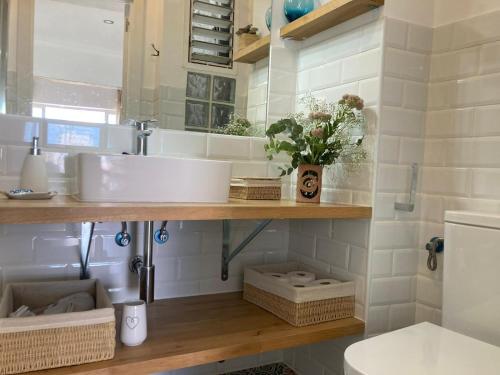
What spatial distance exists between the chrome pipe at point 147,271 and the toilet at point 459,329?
0.71 metres

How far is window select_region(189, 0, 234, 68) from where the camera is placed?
5.66 ft

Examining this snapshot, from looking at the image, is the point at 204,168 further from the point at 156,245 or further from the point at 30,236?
the point at 30,236

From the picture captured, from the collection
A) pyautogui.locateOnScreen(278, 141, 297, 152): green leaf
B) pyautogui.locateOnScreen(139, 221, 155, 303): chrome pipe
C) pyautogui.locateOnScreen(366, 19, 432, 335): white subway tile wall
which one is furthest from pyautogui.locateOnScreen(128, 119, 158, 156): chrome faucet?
pyautogui.locateOnScreen(366, 19, 432, 335): white subway tile wall

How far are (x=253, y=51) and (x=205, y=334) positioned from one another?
3.93ft

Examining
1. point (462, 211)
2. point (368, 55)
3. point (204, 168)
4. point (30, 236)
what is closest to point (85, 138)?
point (30, 236)

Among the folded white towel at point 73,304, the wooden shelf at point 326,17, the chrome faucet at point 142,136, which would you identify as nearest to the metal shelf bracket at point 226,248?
the chrome faucet at point 142,136

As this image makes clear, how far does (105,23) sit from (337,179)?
1067 mm

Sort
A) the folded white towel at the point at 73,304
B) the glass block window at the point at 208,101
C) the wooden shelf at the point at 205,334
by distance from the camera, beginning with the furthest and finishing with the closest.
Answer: the glass block window at the point at 208,101
the folded white towel at the point at 73,304
the wooden shelf at the point at 205,334

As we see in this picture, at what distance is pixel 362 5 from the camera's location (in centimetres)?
147

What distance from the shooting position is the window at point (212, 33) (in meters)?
1.73

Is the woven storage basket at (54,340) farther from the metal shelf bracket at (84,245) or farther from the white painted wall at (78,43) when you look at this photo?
the white painted wall at (78,43)

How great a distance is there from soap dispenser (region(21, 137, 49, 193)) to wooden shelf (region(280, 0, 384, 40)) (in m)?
1.11

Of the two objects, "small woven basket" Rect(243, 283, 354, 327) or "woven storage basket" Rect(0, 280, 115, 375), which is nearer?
"woven storage basket" Rect(0, 280, 115, 375)

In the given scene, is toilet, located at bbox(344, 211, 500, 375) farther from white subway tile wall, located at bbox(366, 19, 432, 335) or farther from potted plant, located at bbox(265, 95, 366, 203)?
potted plant, located at bbox(265, 95, 366, 203)
